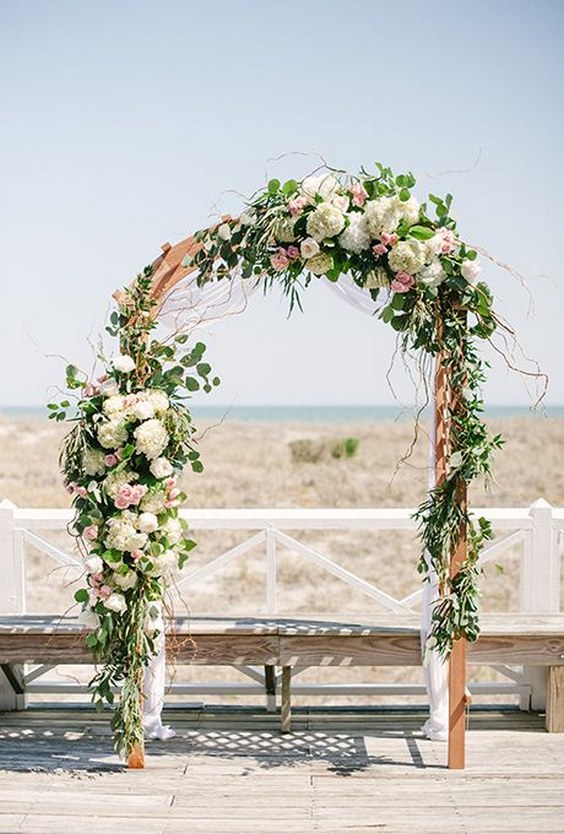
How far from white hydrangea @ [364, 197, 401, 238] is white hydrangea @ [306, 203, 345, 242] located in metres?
0.12

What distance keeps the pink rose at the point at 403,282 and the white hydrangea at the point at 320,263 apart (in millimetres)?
289

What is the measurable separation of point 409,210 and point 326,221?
1.14 ft

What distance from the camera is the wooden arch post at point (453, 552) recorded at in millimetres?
4449

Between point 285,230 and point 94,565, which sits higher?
point 285,230

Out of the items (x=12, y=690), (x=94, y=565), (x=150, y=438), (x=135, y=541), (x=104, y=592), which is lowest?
(x=12, y=690)

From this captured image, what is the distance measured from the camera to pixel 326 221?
14.0 ft

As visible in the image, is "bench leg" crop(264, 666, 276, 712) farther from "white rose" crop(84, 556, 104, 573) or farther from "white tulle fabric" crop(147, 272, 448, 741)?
"white rose" crop(84, 556, 104, 573)

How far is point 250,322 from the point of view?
32531mm

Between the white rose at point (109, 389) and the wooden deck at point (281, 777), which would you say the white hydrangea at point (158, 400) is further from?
the wooden deck at point (281, 777)

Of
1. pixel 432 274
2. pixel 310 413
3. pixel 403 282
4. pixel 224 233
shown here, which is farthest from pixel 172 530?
pixel 310 413

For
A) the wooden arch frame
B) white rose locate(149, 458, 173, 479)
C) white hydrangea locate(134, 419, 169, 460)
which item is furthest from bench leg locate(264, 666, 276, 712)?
white hydrangea locate(134, 419, 169, 460)

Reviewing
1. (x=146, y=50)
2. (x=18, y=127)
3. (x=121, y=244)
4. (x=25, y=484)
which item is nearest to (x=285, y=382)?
(x=121, y=244)

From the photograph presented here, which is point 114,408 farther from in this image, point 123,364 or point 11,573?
point 11,573

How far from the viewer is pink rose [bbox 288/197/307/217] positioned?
433 cm
